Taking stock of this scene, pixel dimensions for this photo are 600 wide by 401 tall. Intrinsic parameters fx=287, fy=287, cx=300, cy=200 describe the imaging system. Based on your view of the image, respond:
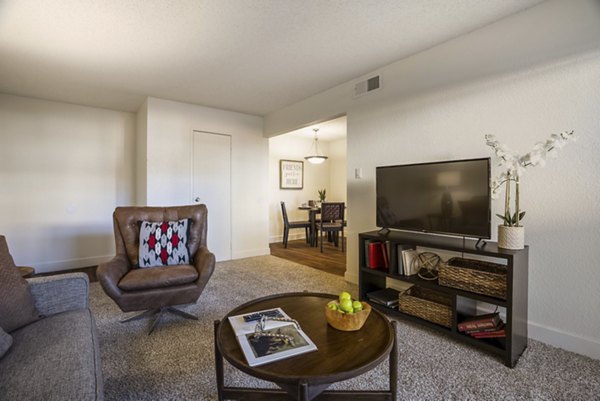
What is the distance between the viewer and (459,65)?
2434 millimetres

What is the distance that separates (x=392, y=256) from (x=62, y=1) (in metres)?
A: 3.06

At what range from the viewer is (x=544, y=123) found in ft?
6.55

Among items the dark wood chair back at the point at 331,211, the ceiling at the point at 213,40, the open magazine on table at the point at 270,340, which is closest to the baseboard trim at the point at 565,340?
the open magazine on table at the point at 270,340

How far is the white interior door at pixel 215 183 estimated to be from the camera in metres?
4.33

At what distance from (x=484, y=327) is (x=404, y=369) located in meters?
0.68

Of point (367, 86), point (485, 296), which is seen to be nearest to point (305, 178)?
point (367, 86)

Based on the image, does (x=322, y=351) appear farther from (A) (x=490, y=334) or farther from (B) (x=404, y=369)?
(A) (x=490, y=334)

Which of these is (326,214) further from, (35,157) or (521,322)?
(35,157)

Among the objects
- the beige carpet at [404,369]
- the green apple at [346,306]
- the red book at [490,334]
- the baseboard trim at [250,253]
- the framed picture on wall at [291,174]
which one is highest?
the framed picture on wall at [291,174]

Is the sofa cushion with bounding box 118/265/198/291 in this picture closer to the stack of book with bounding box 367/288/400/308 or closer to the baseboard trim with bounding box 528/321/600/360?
the stack of book with bounding box 367/288/400/308

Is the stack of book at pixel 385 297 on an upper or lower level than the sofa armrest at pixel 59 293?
lower

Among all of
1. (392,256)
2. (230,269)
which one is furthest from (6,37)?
(392,256)

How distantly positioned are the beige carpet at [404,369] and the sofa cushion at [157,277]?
0.35 metres

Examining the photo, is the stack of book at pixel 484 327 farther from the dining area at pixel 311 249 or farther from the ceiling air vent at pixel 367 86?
the ceiling air vent at pixel 367 86
